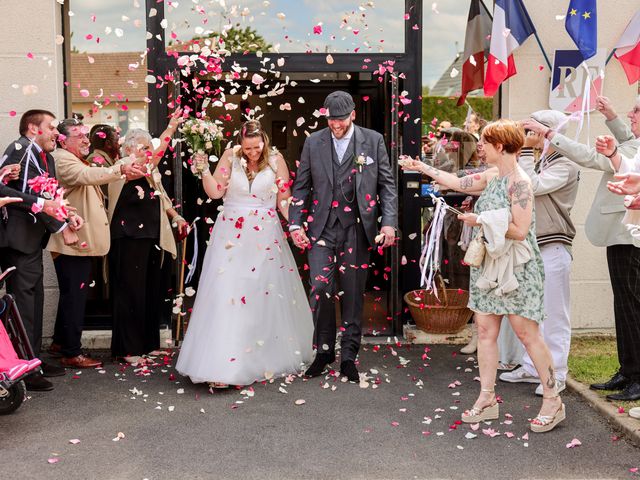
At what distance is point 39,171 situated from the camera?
591 centimetres

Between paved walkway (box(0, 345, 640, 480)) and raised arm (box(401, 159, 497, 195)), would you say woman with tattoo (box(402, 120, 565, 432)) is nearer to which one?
paved walkway (box(0, 345, 640, 480))

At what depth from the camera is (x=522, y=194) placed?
4.84 m

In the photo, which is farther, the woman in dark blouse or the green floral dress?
the woman in dark blouse

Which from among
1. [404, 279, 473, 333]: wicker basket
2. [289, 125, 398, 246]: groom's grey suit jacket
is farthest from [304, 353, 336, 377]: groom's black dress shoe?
[404, 279, 473, 333]: wicker basket

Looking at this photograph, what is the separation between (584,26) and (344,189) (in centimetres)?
276

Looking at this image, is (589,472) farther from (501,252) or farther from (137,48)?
(137,48)

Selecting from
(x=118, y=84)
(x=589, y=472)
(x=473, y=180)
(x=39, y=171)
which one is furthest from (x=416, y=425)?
(x=118, y=84)

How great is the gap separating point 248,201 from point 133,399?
174 cm

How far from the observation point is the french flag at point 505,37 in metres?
6.99

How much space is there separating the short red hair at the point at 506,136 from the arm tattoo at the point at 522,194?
215mm

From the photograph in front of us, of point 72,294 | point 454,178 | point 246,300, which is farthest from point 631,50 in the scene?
point 72,294

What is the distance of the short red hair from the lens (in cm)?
485

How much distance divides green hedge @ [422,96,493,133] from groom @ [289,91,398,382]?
57.2 inches

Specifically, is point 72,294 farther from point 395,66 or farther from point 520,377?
point 520,377
